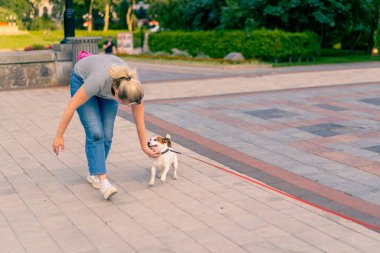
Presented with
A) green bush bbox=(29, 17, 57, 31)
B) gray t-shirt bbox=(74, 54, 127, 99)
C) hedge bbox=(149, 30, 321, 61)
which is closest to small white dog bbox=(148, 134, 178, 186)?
gray t-shirt bbox=(74, 54, 127, 99)

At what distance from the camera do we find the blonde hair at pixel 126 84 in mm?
5066

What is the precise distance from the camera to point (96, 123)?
5.77 meters

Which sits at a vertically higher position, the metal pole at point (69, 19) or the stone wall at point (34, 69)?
the metal pole at point (69, 19)

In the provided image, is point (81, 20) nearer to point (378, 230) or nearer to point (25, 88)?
point (25, 88)

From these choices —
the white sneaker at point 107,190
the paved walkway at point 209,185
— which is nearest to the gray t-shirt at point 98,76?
the white sneaker at point 107,190

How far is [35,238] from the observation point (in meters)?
4.95

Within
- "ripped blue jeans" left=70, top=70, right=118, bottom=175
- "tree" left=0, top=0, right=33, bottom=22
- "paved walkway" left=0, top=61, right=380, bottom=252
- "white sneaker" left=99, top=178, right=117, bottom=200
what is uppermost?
"tree" left=0, top=0, right=33, bottom=22

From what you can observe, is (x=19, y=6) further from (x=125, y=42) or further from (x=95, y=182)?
(x=95, y=182)

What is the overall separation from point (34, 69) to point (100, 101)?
10.5m

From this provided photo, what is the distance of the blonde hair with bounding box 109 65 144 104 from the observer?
5.07 metres

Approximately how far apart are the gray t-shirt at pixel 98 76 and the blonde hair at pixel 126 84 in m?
0.11

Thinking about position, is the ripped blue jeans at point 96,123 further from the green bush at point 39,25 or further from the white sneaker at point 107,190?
the green bush at point 39,25

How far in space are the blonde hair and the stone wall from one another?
10.8m

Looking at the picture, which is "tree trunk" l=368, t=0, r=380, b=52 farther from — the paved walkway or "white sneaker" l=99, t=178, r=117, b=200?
"white sneaker" l=99, t=178, r=117, b=200
